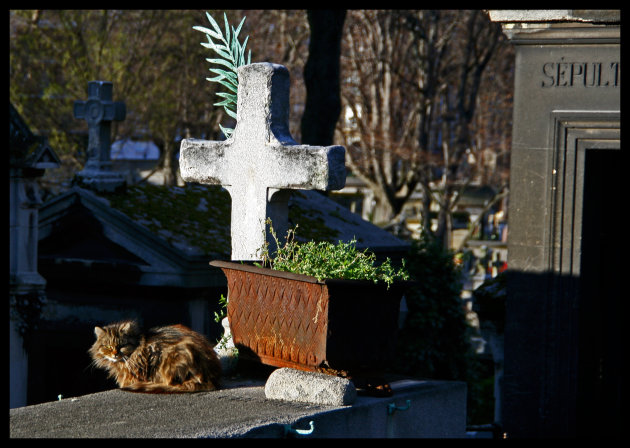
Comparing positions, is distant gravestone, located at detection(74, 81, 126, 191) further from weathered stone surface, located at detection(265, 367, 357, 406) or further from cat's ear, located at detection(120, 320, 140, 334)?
weathered stone surface, located at detection(265, 367, 357, 406)

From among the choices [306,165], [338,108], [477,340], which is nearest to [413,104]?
[477,340]

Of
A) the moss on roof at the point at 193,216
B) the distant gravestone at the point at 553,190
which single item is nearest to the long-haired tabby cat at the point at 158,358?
the distant gravestone at the point at 553,190

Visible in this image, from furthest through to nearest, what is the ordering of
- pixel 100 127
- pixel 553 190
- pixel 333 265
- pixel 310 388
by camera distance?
pixel 100 127 < pixel 553 190 < pixel 333 265 < pixel 310 388

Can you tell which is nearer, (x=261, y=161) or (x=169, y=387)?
(x=169, y=387)

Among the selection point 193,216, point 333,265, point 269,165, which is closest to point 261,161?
point 269,165

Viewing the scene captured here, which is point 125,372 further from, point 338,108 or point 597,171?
point 338,108

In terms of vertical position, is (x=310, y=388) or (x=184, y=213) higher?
(x=184, y=213)

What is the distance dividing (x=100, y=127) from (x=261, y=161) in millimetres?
4415

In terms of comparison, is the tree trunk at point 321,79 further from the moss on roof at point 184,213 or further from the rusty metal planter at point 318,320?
the rusty metal planter at point 318,320

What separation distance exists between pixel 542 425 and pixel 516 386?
1.01 ft

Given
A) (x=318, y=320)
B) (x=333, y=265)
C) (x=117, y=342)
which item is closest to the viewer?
(x=318, y=320)

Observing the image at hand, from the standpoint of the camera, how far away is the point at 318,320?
3.88 meters

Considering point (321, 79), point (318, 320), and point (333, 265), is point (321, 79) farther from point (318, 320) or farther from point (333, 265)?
point (318, 320)

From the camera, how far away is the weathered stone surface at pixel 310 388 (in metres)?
3.70
